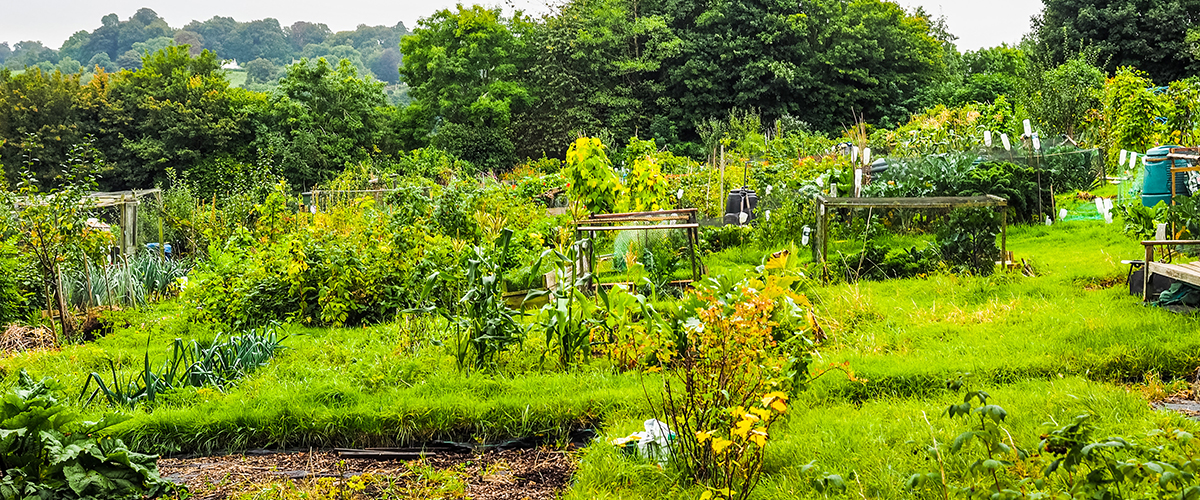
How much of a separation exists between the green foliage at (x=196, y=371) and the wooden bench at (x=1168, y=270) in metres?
5.83

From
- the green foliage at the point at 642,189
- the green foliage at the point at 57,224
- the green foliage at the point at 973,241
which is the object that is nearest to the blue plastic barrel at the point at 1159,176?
the green foliage at the point at 973,241

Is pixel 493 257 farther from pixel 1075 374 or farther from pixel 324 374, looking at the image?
pixel 1075 374

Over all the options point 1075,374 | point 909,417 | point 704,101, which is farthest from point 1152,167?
point 704,101

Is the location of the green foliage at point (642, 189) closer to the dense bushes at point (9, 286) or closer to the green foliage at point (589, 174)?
the green foliage at point (589, 174)

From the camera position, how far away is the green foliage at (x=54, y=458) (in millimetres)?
3139

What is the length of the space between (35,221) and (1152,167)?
36.1ft

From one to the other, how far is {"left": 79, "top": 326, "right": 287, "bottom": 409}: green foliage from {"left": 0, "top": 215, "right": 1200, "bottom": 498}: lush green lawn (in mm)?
108

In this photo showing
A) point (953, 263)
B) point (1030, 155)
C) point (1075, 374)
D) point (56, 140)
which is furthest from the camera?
point (56, 140)

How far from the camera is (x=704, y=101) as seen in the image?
30234 millimetres

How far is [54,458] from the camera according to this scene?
314 centimetres

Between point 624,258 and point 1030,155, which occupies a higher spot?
point 1030,155

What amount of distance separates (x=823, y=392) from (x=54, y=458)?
3.52 metres

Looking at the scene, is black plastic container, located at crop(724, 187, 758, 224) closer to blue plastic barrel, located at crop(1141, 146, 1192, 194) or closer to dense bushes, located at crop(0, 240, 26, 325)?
blue plastic barrel, located at crop(1141, 146, 1192, 194)

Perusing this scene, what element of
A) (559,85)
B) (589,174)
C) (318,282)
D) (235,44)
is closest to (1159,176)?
(589,174)
